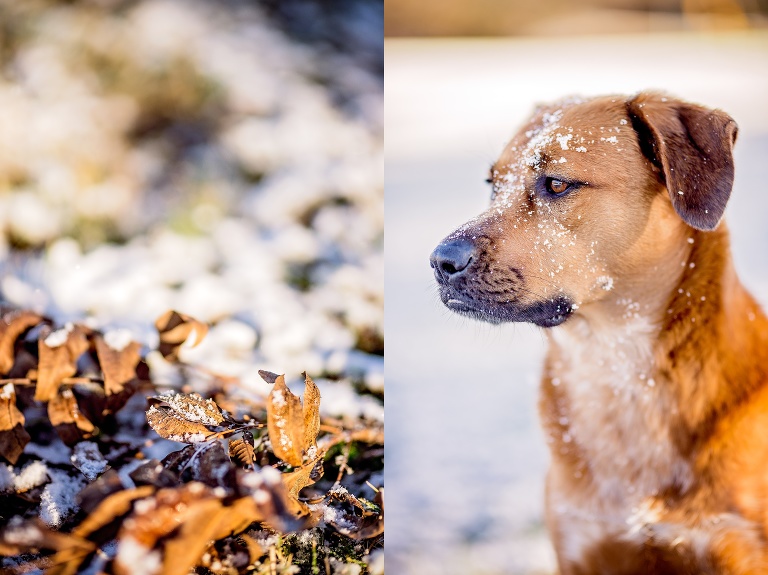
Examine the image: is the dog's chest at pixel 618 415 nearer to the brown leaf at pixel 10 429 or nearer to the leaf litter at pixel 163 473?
the leaf litter at pixel 163 473

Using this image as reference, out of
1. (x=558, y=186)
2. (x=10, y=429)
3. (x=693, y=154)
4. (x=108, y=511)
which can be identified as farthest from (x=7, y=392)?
(x=693, y=154)

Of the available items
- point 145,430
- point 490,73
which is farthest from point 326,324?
point 490,73

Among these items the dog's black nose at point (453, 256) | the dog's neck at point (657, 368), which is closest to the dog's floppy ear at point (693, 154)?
the dog's neck at point (657, 368)

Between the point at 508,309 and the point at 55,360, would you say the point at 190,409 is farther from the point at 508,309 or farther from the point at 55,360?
the point at 508,309

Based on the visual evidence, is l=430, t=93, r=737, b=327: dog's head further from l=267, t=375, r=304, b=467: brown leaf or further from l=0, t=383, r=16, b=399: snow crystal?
l=0, t=383, r=16, b=399: snow crystal

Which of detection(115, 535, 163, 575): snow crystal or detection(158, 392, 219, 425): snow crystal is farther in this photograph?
detection(158, 392, 219, 425): snow crystal

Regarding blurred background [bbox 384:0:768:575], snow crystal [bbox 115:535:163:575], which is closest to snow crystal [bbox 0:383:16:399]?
snow crystal [bbox 115:535:163:575]

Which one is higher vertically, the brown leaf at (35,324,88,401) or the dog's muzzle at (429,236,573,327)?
the dog's muzzle at (429,236,573,327)
